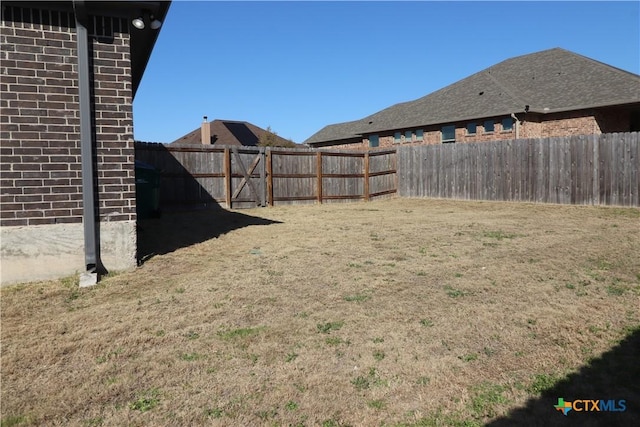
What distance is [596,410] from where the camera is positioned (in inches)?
113

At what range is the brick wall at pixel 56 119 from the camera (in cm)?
561

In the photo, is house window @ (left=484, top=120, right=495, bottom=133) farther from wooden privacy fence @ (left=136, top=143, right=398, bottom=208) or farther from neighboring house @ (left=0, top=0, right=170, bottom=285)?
neighboring house @ (left=0, top=0, right=170, bottom=285)

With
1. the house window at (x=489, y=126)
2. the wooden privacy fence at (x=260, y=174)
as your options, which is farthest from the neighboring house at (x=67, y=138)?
the house window at (x=489, y=126)

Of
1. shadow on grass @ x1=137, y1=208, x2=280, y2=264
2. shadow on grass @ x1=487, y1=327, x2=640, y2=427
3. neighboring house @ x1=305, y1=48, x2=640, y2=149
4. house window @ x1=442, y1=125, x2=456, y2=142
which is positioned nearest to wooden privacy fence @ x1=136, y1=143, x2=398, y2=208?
shadow on grass @ x1=137, y1=208, x2=280, y2=264

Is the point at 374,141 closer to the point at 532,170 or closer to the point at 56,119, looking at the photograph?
the point at 532,170

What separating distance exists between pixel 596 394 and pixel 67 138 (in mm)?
6377

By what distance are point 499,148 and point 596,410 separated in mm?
14282

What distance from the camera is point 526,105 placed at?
789 inches

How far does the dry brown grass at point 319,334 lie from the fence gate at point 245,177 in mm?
6972

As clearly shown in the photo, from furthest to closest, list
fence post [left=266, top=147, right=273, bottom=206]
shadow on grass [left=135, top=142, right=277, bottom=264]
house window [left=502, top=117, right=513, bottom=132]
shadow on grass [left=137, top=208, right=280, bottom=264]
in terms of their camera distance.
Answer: house window [left=502, top=117, right=513, bottom=132] < fence post [left=266, top=147, right=273, bottom=206] < shadow on grass [left=135, top=142, right=277, bottom=264] < shadow on grass [left=137, top=208, right=280, bottom=264]

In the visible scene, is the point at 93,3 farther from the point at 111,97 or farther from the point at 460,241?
the point at 460,241

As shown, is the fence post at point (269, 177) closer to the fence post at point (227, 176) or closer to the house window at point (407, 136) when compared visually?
the fence post at point (227, 176)

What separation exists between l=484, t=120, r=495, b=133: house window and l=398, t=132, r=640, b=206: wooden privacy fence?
554cm

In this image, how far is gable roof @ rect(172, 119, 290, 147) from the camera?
141ft
